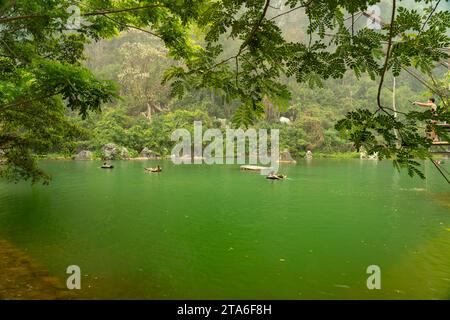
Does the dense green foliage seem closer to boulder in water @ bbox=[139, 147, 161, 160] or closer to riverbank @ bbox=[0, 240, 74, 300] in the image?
riverbank @ bbox=[0, 240, 74, 300]

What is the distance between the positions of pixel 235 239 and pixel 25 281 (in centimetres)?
480

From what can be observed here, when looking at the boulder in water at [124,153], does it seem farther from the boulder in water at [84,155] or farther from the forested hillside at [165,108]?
the boulder in water at [84,155]

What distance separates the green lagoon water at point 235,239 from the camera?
21.7ft

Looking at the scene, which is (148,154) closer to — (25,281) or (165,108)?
(165,108)

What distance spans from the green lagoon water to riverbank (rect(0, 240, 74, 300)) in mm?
244

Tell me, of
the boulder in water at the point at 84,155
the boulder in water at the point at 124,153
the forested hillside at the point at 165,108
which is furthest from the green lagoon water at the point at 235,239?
the forested hillside at the point at 165,108

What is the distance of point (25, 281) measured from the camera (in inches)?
263

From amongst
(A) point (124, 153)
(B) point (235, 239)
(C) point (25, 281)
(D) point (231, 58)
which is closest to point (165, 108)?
(A) point (124, 153)

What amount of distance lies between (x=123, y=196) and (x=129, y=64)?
114 ft

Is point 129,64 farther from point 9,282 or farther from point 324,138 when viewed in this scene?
point 9,282

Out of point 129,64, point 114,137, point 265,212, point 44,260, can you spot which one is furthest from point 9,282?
point 129,64

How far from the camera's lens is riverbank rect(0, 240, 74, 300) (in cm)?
606

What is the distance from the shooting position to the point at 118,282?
6.63 meters

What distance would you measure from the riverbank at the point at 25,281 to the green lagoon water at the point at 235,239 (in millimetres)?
244
